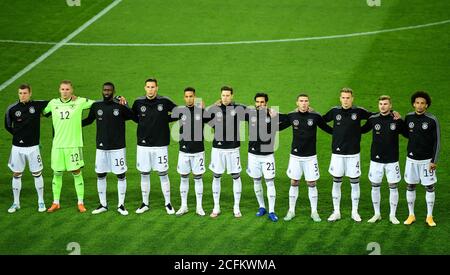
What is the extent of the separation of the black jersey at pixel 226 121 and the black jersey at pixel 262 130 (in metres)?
0.20

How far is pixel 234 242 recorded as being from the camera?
15492 millimetres

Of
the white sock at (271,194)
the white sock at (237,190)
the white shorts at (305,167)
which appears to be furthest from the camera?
the white sock at (237,190)

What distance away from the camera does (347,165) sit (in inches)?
647

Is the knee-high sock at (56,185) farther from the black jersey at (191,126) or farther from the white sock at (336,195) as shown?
the white sock at (336,195)

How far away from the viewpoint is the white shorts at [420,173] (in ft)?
53.1

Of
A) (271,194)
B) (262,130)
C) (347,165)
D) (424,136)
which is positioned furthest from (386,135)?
(271,194)

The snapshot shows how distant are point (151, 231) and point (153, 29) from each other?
1222cm

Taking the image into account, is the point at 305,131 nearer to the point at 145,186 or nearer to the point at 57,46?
the point at 145,186

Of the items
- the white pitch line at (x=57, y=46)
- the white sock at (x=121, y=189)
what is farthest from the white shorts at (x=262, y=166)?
the white pitch line at (x=57, y=46)

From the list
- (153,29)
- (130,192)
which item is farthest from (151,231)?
(153,29)

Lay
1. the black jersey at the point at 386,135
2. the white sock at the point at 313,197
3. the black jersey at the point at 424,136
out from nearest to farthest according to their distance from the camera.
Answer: the black jersey at the point at 424,136 → the black jersey at the point at 386,135 → the white sock at the point at 313,197

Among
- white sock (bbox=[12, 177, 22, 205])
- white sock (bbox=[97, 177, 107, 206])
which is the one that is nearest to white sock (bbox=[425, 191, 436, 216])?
white sock (bbox=[97, 177, 107, 206])

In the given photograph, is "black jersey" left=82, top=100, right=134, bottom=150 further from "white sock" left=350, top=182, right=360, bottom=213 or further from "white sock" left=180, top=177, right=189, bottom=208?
"white sock" left=350, top=182, right=360, bottom=213

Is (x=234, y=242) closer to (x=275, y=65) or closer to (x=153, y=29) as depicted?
(x=275, y=65)
